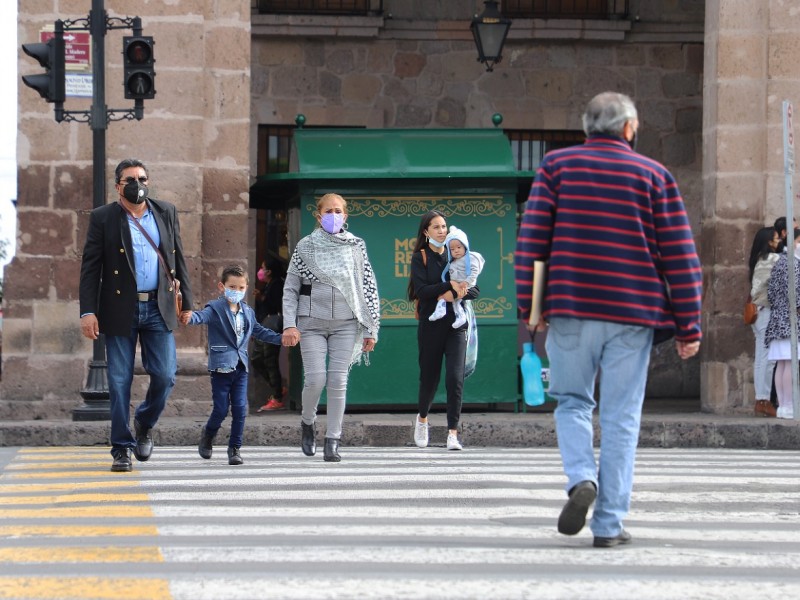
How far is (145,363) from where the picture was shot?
406 inches

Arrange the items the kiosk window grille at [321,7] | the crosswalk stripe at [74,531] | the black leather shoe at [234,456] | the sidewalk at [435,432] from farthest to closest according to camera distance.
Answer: the kiosk window grille at [321,7] → the sidewalk at [435,432] → the black leather shoe at [234,456] → the crosswalk stripe at [74,531]

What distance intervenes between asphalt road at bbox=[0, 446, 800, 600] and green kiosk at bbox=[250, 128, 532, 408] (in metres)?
4.71

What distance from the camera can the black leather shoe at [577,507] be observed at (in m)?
6.59

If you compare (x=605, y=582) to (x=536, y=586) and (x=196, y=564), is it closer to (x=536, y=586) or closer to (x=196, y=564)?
(x=536, y=586)

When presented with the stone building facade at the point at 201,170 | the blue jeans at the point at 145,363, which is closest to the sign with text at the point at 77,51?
the stone building facade at the point at 201,170

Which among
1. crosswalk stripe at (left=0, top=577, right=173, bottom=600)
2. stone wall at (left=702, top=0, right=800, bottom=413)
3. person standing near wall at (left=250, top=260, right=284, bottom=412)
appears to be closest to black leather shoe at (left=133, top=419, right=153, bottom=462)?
crosswalk stripe at (left=0, top=577, right=173, bottom=600)

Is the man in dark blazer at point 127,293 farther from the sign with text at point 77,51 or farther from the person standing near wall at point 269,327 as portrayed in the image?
the person standing near wall at point 269,327

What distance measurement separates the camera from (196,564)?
20.5ft

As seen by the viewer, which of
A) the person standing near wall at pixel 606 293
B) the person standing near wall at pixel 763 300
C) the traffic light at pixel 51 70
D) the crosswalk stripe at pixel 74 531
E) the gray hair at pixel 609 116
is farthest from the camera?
the person standing near wall at pixel 763 300

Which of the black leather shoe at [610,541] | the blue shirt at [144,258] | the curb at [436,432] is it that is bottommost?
the curb at [436,432]

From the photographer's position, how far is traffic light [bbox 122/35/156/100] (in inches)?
519

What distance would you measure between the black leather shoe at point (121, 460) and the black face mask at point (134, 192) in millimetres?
1506

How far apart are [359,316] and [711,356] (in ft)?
18.6

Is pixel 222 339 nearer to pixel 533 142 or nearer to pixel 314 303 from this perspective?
pixel 314 303
